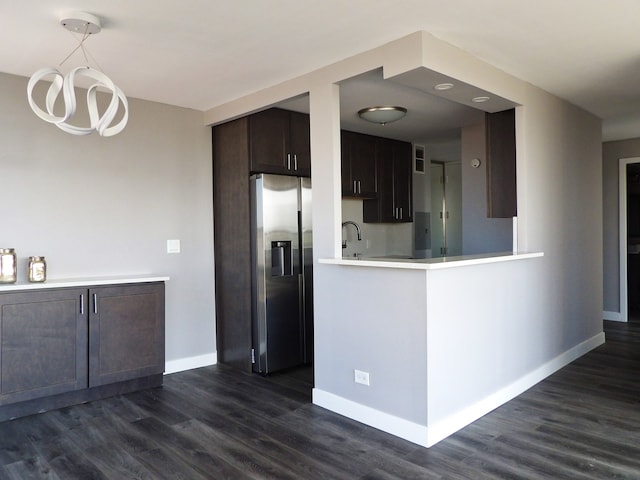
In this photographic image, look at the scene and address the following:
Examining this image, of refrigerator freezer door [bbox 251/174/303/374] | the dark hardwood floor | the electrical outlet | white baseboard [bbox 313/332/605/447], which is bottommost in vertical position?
the dark hardwood floor

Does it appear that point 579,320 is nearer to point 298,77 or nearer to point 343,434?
point 343,434

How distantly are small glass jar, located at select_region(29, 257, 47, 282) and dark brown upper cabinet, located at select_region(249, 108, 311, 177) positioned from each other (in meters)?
1.76

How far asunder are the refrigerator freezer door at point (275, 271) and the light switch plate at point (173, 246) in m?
0.72

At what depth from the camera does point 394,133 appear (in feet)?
17.7

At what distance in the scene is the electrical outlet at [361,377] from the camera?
10.0 ft

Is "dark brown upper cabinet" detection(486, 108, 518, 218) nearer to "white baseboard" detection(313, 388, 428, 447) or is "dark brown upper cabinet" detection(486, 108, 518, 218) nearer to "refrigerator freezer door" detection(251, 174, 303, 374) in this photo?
"refrigerator freezer door" detection(251, 174, 303, 374)

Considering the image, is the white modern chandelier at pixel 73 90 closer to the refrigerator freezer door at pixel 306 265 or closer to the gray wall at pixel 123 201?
the gray wall at pixel 123 201

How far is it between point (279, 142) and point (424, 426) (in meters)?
2.67

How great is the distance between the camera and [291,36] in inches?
110

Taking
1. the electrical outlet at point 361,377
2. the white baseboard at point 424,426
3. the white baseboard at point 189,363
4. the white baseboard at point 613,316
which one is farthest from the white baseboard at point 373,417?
the white baseboard at point 613,316

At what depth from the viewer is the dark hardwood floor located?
Answer: 2.48 meters

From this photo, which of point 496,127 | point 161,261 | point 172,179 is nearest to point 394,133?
point 496,127

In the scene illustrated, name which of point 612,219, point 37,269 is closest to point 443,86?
point 37,269

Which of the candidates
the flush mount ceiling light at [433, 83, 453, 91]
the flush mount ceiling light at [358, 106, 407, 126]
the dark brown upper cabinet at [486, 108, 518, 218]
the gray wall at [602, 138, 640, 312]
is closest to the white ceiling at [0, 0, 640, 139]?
the flush mount ceiling light at [433, 83, 453, 91]
